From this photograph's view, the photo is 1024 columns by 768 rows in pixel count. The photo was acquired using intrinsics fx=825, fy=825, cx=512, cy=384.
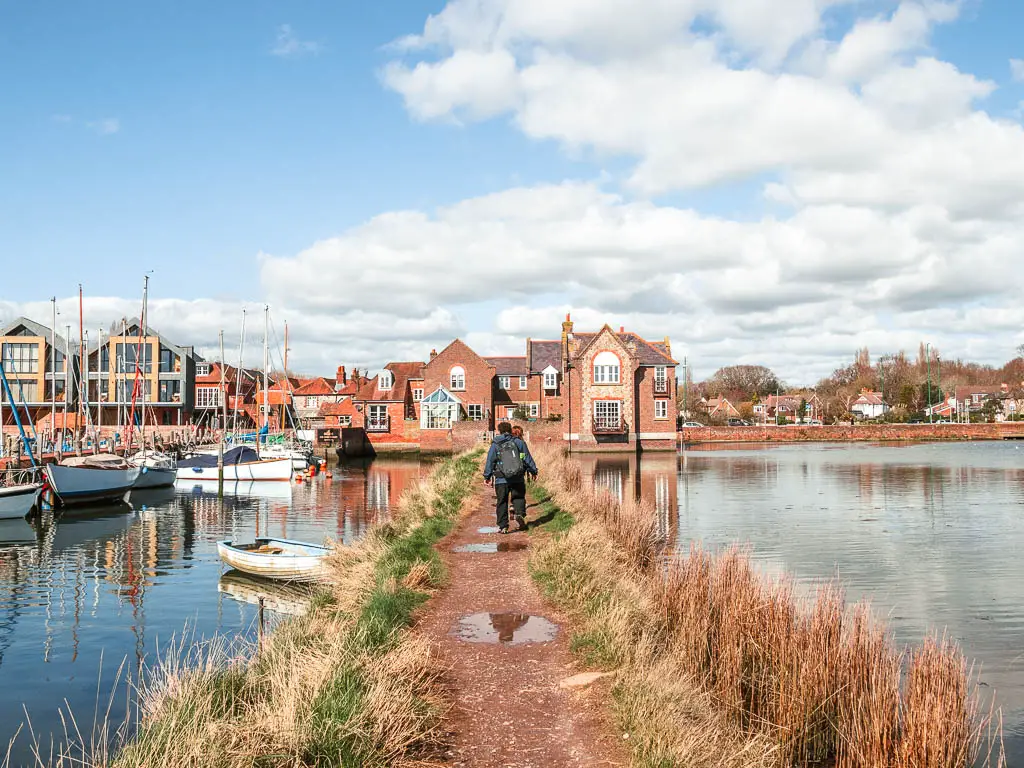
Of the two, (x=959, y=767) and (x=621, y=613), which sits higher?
(x=621, y=613)

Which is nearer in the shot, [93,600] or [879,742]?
[879,742]

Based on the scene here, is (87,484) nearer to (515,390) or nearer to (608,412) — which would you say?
(608,412)

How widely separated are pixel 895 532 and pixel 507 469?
12.6 m

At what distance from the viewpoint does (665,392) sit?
67.7 m

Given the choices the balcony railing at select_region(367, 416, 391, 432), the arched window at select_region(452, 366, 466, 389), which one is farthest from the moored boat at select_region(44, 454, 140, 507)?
the arched window at select_region(452, 366, 466, 389)

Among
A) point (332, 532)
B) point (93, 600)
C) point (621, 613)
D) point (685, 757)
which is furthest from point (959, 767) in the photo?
point (332, 532)

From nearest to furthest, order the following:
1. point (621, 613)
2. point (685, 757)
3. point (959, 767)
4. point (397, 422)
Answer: point (685, 757), point (959, 767), point (621, 613), point (397, 422)

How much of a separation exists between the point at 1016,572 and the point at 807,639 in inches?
450

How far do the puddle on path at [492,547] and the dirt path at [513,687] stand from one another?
2582mm

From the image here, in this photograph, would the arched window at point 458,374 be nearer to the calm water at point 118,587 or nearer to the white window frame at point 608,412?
the white window frame at point 608,412

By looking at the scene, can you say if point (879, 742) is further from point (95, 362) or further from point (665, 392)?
point (95, 362)

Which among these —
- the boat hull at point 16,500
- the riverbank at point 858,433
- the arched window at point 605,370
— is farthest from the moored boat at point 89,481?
the riverbank at point 858,433

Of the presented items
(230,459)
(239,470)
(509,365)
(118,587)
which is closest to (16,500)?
(118,587)

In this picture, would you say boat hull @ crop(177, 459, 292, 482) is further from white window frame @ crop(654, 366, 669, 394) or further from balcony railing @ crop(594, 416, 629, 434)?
white window frame @ crop(654, 366, 669, 394)
